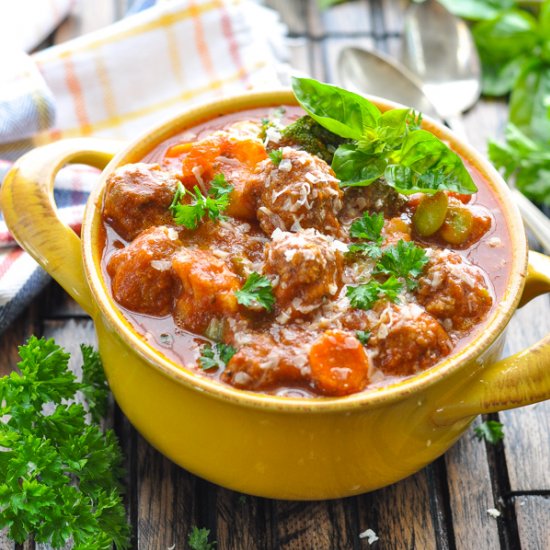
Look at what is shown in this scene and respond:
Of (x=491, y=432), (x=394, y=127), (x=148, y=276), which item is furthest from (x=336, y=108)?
(x=491, y=432)

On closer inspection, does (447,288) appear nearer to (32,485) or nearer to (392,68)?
(32,485)

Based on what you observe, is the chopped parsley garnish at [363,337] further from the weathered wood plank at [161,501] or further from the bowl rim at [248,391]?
the weathered wood plank at [161,501]

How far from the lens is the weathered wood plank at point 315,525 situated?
9.07 ft

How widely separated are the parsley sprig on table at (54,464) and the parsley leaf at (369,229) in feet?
3.47

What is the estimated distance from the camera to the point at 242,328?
2.45 metres

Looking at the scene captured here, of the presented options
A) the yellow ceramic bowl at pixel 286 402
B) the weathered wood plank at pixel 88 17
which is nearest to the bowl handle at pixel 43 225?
the yellow ceramic bowl at pixel 286 402

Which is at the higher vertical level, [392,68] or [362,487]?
[392,68]

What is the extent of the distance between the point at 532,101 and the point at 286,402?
2.53 meters

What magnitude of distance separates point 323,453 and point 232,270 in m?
0.61

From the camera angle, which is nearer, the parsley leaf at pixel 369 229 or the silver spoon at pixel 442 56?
the parsley leaf at pixel 369 229

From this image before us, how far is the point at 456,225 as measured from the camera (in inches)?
108

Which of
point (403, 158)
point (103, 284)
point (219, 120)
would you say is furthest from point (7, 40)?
point (403, 158)

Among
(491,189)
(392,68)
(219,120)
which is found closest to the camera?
(491,189)

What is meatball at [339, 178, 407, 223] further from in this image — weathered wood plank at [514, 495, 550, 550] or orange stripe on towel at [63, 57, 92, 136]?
orange stripe on towel at [63, 57, 92, 136]
